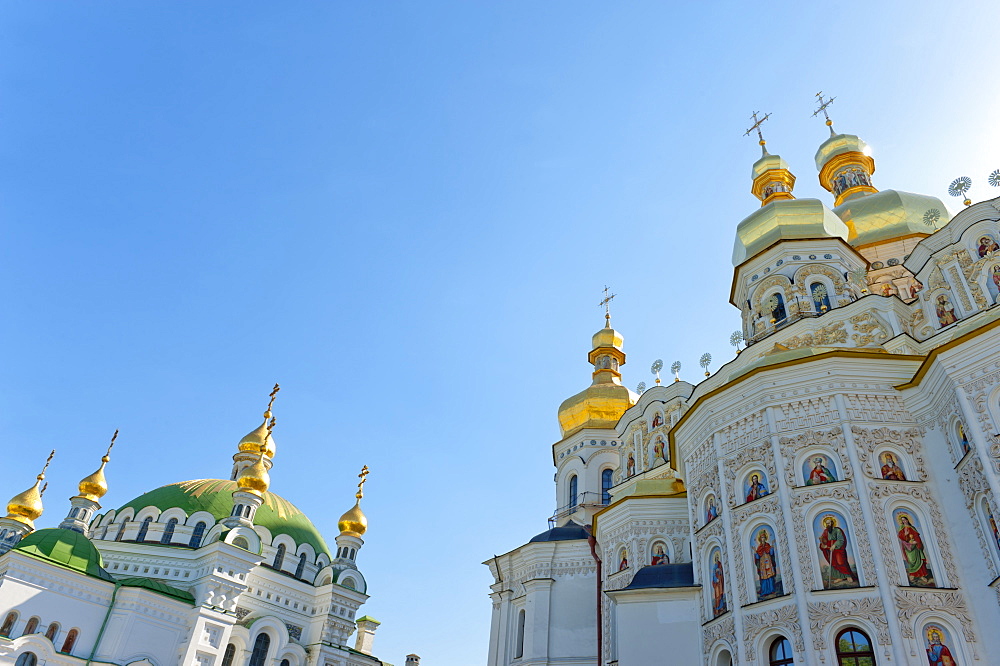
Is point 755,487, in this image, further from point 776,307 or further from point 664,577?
point 776,307

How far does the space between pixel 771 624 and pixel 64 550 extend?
714 inches

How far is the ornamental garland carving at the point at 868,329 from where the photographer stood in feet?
50.5

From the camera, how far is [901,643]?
9.62m

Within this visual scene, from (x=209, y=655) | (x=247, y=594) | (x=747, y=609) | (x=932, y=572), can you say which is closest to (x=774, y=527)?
(x=747, y=609)

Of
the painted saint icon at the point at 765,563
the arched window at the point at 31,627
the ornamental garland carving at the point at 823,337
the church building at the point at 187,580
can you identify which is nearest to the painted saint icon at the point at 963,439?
the painted saint icon at the point at 765,563

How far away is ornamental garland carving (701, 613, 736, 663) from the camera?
11.3 m

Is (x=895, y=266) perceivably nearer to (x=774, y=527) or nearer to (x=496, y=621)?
(x=774, y=527)

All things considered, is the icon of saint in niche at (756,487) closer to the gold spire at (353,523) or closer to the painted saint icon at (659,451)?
the painted saint icon at (659,451)

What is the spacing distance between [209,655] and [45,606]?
4.50 meters

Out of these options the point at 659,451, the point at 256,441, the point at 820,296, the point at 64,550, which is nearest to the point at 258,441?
the point at 256,441

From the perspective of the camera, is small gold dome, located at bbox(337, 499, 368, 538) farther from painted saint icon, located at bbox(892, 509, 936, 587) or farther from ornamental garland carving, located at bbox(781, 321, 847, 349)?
painted saint icon, located at bbox(892, 509, 936, 587)

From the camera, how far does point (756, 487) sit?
12.1m

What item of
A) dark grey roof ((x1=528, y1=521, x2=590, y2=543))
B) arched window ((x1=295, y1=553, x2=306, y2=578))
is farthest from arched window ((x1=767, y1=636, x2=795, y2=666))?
arched window ((x1=295, y1=553, x2=306, y2=578))

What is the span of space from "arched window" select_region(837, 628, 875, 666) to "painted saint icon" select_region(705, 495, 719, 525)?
121 inches
